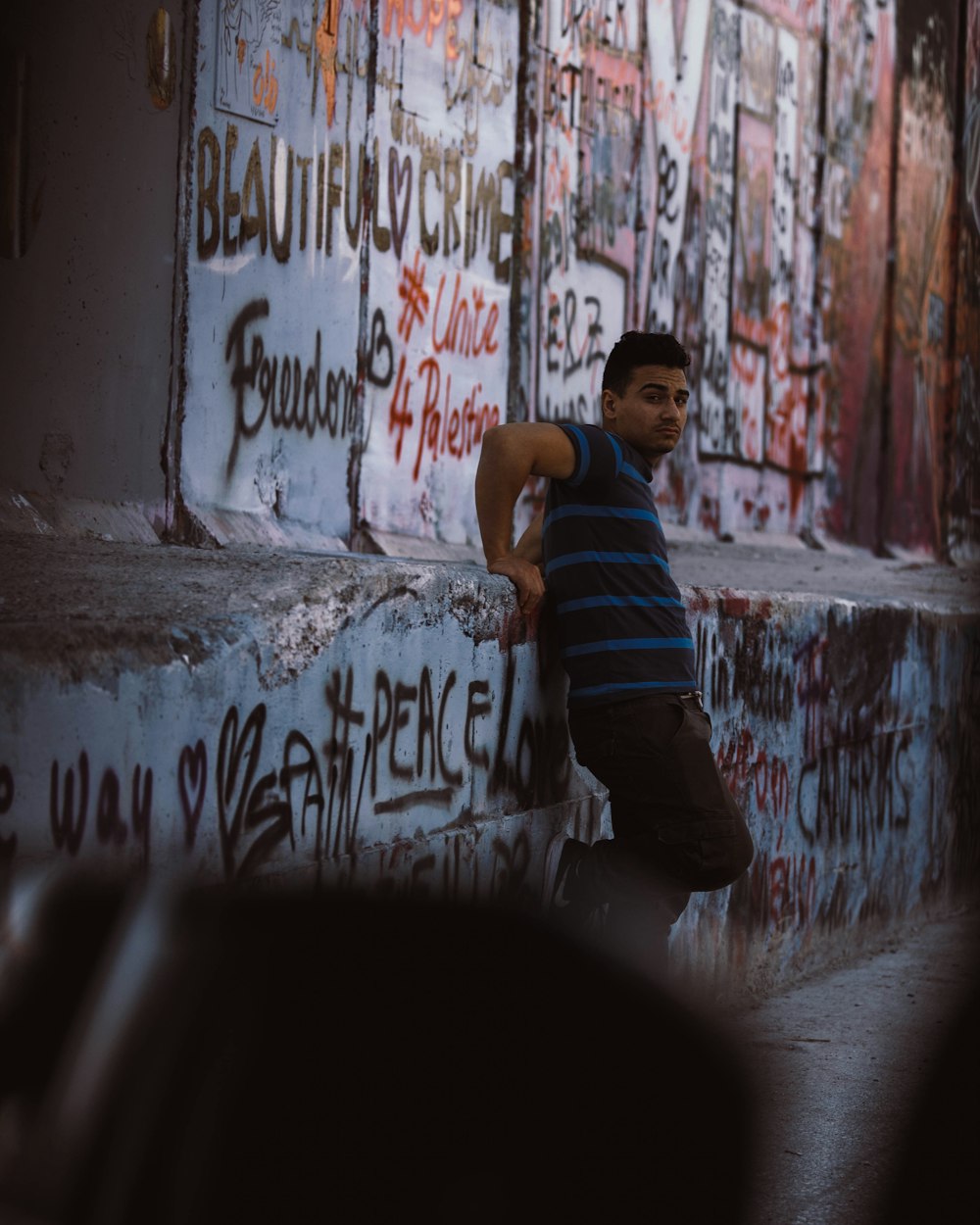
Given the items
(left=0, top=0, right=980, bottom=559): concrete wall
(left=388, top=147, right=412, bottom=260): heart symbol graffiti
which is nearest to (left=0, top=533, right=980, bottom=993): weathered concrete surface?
(left=0, top=0, right=980, bottom=559): concrete wall

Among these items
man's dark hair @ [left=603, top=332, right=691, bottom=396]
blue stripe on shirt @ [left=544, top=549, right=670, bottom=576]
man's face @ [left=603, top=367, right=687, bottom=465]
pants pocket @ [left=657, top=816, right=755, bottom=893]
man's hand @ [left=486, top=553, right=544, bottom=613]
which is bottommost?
pants pocket @ [left=657, top=816, right=755, bottom=893]

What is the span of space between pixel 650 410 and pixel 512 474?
49cm

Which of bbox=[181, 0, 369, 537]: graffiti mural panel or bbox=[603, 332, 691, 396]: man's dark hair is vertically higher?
bbox=[181, 0, 369, 537]: graffiti mural panel

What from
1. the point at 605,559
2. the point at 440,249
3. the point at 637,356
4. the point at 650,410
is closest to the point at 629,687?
the point at 605,559

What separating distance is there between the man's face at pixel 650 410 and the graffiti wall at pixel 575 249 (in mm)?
2069

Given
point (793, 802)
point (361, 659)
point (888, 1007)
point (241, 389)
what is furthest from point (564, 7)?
point (361, 659)

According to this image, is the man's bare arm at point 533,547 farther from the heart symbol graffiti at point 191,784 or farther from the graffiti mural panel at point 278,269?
the graffiti mural panel at point 278,269

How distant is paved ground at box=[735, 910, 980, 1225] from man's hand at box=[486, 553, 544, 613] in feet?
4.49

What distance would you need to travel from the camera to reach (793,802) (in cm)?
556

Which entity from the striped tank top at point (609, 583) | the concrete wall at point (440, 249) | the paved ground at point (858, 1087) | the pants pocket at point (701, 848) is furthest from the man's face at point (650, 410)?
the concrete wall at point (440, 249)

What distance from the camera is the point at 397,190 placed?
273 inches

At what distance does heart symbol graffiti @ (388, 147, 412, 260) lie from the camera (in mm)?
6879

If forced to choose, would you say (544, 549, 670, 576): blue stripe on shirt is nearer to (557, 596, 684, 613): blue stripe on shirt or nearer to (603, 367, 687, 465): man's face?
(557, 596, 684, 613): blue stripe on shirt

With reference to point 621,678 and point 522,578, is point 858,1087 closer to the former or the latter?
point 621,678
